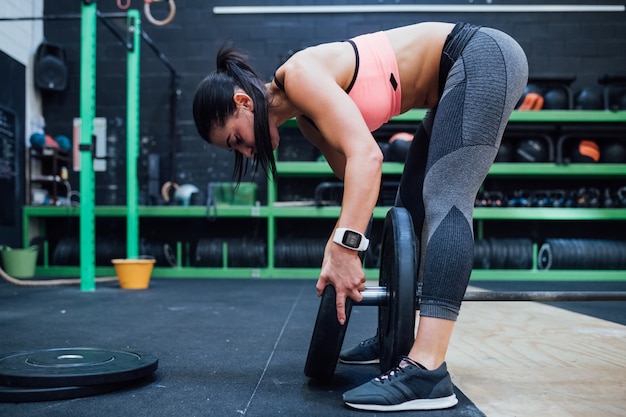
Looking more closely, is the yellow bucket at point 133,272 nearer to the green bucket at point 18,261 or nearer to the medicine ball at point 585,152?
the green bucket at point 18,261

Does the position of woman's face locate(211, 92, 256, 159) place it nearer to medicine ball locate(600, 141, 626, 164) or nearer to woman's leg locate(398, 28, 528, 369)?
woman's leg locate(398, 28, 528, 369)

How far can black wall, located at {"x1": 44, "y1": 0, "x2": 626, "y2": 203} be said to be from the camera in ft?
18.4

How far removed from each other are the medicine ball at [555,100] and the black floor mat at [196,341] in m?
2.79

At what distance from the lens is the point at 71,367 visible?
1.24m

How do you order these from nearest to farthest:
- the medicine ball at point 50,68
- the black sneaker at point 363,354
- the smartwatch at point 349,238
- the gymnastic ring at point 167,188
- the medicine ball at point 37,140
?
the smartwatch at point 349,238 → the black sneaker at point 363,354 → the medicine ball at point 37,140 → the gymnastic ring at point 167,188 → the medicine ball at point 50,68

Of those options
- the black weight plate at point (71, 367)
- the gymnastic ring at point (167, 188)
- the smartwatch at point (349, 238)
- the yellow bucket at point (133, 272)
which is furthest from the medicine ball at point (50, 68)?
the smartwatch at point (349, 238)

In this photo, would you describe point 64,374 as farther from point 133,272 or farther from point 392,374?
point 133,272

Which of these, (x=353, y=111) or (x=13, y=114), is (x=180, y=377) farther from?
(x=13, y=114)

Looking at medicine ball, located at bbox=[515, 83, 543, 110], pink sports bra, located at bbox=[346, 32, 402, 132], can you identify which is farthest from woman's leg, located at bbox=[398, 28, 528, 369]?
medicine ball, located at bbox=[515, 83, 543, 110]

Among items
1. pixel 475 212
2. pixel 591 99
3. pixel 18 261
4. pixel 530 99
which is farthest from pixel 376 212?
pixel 18 261

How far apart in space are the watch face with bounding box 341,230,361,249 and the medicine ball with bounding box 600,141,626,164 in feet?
15.3

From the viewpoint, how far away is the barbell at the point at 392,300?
3.76 feet

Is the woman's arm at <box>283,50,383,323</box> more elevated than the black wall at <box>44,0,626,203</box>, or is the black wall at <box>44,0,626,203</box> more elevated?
the black wall at <box>44,0,626,203</box>

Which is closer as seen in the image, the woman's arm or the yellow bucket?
the woman's arm
